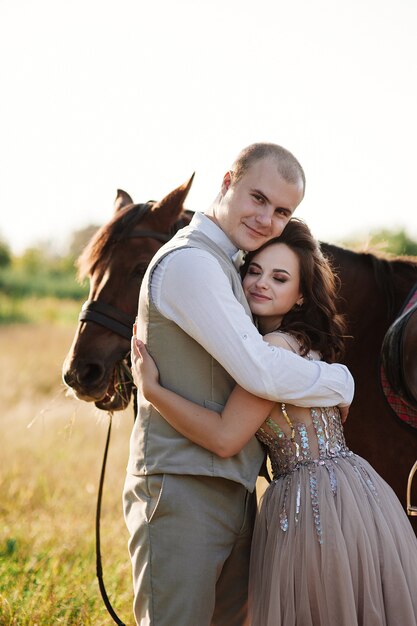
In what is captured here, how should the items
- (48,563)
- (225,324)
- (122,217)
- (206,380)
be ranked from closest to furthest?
(225,324) → (206,380) → (122,217) → (48,563)

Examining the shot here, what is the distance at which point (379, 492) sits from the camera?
103 inches

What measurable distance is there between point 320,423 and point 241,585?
0.70 metres

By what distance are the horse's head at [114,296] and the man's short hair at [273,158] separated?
4.21 ft

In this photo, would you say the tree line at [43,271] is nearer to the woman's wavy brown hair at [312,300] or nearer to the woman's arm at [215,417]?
the woman's wavy brown hair at [312,300]

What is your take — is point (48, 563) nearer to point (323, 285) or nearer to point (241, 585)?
point (241, 585)

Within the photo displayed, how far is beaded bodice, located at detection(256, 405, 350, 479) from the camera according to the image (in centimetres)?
261

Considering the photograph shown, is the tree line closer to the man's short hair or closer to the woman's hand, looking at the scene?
the man's short hair

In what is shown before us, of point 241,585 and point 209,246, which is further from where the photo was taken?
point 241,585

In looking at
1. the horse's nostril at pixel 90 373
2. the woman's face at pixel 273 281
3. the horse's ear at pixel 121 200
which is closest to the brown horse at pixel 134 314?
the horse's nostril at pixel 90 373

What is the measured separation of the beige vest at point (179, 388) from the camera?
2451 mm

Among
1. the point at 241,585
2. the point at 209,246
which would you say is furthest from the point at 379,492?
the point at 209,246

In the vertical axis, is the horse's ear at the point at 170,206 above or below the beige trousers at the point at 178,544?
above

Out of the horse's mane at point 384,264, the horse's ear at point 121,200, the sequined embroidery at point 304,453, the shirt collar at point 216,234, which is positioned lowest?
the sequined embroidery at point 304,453

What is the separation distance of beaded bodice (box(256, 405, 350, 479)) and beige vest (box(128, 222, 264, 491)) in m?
0.16
